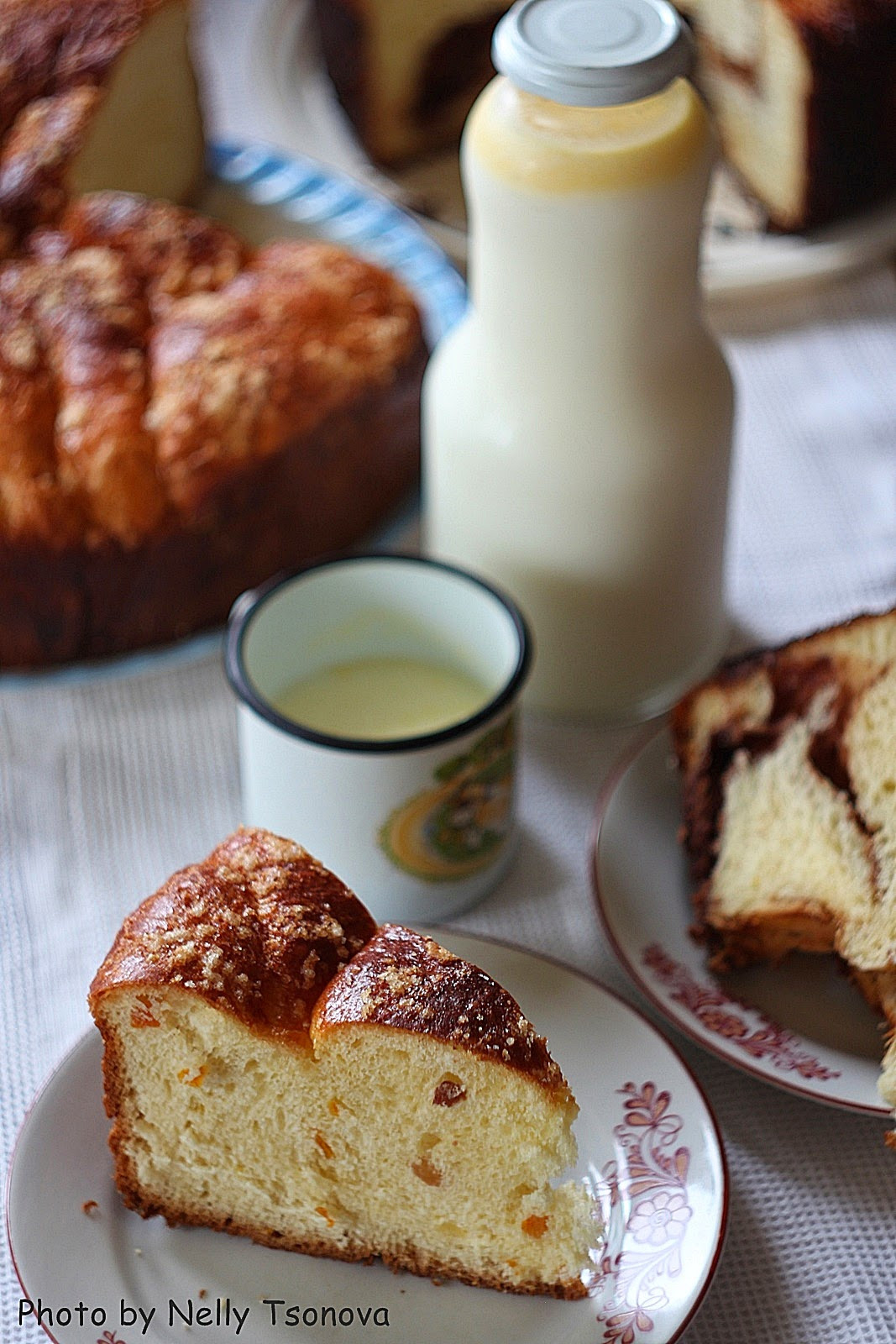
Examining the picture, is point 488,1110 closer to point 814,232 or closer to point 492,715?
point 492,715

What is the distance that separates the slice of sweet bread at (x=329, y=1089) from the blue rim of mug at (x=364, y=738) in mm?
177

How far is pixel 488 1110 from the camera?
1030 mm

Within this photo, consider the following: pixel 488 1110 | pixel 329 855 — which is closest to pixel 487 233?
pixel 329 855

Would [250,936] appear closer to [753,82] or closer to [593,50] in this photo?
[593,50]

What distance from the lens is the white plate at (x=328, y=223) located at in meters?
1.82

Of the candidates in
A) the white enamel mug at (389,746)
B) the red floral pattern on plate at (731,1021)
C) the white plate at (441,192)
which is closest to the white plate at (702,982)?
the red floral pattern on plate at (731,1021)

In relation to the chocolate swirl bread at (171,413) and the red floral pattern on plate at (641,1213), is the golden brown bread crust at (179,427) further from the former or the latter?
the red floral pattern on plate at (641,1213)

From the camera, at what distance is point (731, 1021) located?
4.03 ft

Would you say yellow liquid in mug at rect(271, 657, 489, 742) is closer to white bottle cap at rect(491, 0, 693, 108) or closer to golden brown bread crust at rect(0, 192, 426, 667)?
golden brown bread crust at rect(0, 192, 426, 667)

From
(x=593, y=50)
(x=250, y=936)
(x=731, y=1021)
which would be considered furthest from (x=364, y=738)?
(x=593, y=50)

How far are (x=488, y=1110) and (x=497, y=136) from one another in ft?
2.78

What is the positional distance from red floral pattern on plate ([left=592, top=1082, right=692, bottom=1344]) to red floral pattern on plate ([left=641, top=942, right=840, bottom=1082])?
0.09 meters

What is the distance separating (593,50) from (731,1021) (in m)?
0.82

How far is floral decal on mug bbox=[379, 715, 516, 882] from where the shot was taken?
134 cm
